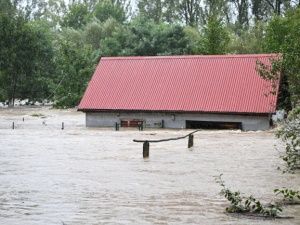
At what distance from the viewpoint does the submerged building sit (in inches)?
1436

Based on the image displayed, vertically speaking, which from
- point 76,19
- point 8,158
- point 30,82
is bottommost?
point 8,158

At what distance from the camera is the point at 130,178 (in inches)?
628

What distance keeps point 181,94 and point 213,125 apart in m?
3.48

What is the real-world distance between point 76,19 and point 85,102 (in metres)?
67.9

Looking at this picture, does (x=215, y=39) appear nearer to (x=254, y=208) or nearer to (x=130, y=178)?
(x=130, y=178)

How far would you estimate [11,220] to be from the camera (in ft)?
31.8

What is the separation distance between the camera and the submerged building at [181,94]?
36.5m

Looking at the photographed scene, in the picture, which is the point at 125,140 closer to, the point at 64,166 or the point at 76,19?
the point at 64,166

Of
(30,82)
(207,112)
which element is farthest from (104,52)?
(207,112)

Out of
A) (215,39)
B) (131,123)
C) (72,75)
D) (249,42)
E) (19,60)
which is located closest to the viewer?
(131,123)

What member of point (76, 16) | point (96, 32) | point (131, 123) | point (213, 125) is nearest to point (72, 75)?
point (131, 123)

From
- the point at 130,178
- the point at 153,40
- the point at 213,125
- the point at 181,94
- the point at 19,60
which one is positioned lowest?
the point at 130,178

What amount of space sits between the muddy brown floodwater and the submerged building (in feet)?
18.0

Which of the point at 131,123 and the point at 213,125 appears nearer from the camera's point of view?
the point at 213,125
